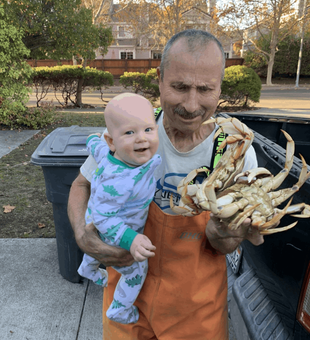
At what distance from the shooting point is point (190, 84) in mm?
1380

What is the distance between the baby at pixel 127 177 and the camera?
1314 mm

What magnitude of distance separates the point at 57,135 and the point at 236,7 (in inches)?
1029

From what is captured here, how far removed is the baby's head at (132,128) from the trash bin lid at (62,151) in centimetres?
131

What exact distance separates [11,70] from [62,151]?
6.50m

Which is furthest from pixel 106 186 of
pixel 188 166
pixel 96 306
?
pixel 96 306

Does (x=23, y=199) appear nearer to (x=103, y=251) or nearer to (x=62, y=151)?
(x=62, y=151)

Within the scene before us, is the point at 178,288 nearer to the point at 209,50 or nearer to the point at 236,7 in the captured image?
the point at 209,50

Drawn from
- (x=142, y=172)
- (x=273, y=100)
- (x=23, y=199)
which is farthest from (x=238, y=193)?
(x=273, y=100)

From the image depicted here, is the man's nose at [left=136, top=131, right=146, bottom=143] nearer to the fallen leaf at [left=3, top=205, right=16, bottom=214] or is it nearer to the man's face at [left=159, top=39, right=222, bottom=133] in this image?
the man's face at [left=159, top=39, right=222, bottom=133]

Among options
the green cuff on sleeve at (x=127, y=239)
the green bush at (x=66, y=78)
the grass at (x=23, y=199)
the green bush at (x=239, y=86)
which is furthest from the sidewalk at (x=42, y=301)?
the green bush at (x=239, y=86)

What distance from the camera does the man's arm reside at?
1442mm

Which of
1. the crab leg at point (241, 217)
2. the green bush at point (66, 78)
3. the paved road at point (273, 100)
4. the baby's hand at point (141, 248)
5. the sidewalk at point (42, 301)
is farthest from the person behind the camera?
the paved road at point (273, 100)

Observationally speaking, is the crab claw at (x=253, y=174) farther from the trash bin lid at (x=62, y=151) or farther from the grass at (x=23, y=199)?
the grass at (x=23, y=199)

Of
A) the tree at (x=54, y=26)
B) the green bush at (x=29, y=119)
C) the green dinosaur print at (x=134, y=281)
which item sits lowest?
the green bush at (x=29, y=119)
